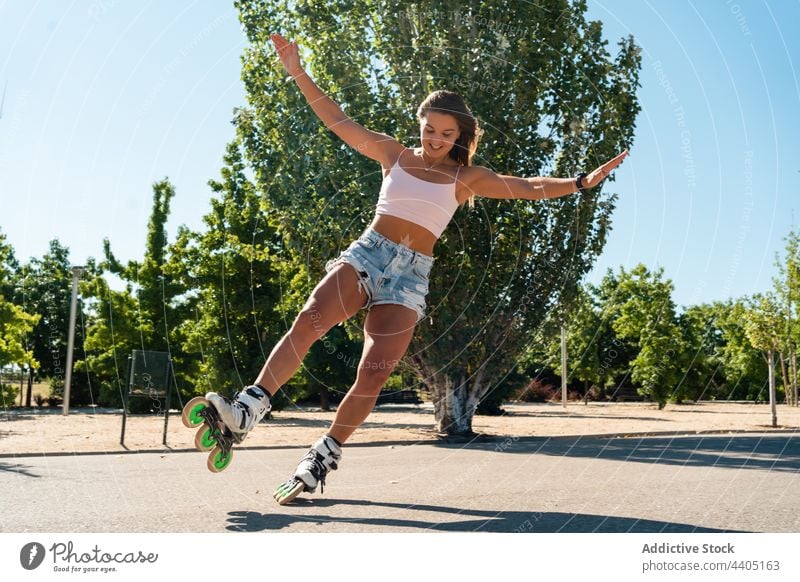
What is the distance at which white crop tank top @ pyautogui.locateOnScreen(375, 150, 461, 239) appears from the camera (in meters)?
4.94

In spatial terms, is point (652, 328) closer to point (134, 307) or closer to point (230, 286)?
point (230, 286)

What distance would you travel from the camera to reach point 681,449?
13938mm

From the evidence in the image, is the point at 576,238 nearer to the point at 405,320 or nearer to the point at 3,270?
the point at 405,320

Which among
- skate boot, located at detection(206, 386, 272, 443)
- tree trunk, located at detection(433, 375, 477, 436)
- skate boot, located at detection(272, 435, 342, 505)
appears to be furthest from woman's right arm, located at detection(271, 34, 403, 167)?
tree trunk, located at detection(433, 375, 477, 436)

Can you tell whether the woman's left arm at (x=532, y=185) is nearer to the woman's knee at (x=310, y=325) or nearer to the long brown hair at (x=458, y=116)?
the long brown hair at (x=458, y=116)

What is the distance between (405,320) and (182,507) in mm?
2078

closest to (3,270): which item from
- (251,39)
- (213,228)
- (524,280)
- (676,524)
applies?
(213,228)

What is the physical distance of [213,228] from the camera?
2180cm

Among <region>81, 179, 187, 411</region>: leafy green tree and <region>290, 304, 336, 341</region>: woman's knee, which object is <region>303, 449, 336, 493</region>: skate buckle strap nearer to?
<region>290, 304, 336, 341</region>: woman's knee

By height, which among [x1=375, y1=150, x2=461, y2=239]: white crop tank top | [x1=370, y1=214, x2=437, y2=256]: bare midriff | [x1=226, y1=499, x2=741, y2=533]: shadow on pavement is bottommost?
[x1=226, y1=499, x2=741, y2=533]: shadow on pavement

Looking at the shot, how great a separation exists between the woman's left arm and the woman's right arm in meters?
0.63

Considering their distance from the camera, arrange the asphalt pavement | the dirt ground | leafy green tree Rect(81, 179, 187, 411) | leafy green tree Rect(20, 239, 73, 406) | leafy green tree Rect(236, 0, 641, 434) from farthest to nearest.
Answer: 1. leafy green tree Rect(20, 239, 73, 406)
2. leafy green tree Rect(81, 179, 187, 411)
3. leafy green tree Rect(236, 0, 641, 434)
4. the dirt ground
5. the asphalt pavement

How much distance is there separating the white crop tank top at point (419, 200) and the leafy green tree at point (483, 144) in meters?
8.87

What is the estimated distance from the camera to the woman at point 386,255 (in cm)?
456
